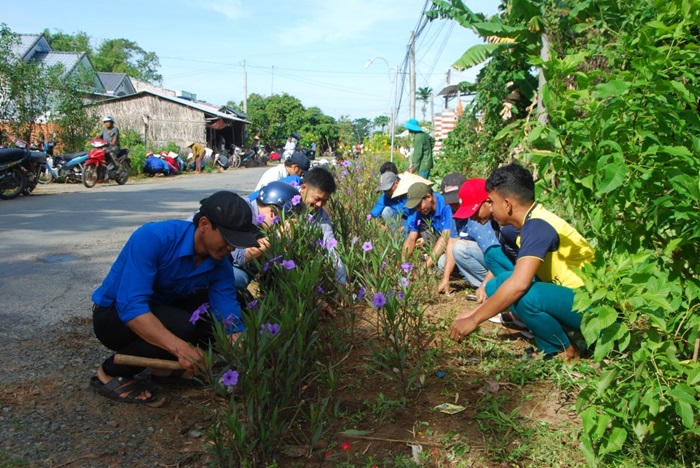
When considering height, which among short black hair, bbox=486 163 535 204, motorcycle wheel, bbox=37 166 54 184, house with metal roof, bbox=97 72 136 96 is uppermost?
house with metal roof, bbox=97 72 136 96

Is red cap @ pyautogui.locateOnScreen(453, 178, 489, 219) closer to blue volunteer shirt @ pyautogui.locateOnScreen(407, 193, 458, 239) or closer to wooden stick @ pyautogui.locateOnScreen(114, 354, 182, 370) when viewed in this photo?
blue volunteer shirt @ pyautogui.locateOnScreen(407, 193, 458, 239)

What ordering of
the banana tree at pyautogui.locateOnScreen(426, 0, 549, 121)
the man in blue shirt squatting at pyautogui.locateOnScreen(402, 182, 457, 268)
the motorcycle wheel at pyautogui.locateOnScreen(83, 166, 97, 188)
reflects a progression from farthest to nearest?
the motorcycle wheel at pyautogui.locateOnScreen(83, 166, 97, 188) < the banana tree at pyautogui.locateOnScreen(426, 0, 549, 121) < the man in blue shirt squatting at pyautogui.locateOnScreen(402, 182, 457, 268)

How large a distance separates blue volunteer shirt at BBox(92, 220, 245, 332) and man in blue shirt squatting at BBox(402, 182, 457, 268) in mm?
1945

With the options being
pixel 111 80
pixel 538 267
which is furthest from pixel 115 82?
pixel 538 267

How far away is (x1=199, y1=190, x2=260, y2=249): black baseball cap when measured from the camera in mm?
2750

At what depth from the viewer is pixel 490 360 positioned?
11.3 ft

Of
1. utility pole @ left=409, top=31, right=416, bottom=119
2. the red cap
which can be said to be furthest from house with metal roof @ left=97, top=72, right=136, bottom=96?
the red cap

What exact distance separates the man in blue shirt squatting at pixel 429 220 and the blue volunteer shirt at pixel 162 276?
194 centimetres

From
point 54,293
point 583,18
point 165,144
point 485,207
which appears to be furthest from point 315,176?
point 165,144

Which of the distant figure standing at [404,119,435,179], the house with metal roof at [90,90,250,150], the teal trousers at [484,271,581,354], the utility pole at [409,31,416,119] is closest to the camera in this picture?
the teal trousers at [484,271,581,354]

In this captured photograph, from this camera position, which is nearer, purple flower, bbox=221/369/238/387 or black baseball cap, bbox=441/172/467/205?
purple flower, bbox=221/369/238/387

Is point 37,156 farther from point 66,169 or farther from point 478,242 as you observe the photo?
point 478,242

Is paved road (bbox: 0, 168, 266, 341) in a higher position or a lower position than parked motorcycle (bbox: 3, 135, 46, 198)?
lower

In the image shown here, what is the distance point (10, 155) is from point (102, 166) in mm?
4213
